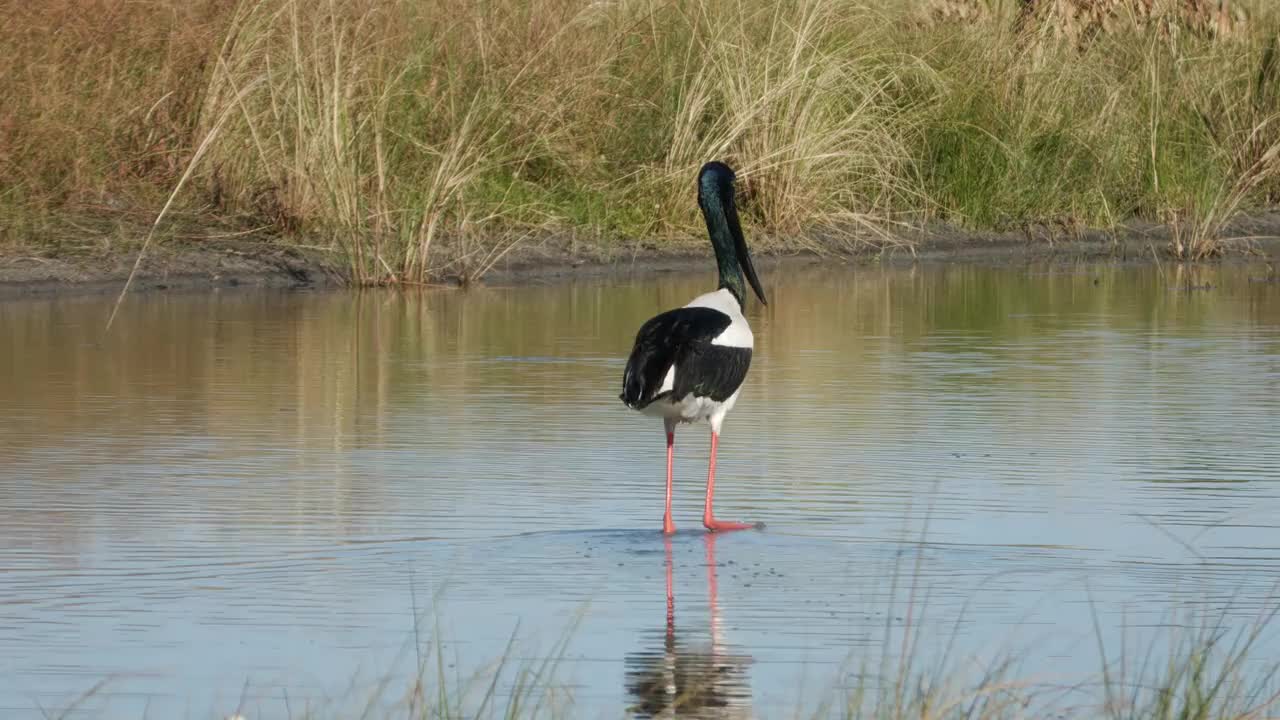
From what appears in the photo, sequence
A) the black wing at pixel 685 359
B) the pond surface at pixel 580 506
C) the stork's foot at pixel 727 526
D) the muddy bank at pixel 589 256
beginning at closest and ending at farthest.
Result: the pond surface at pixel 580 506 < the stork's foot at pixel 727 526 < the black wing at pixel 685 359 < the muddy bank at pixel 589 256

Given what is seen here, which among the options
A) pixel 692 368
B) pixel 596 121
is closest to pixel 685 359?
pixel 692 368

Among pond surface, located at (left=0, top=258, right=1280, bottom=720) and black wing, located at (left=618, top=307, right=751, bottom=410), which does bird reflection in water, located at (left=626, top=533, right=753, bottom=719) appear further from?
black wing, located at (left=618, top=307, right=751, bottom=410)

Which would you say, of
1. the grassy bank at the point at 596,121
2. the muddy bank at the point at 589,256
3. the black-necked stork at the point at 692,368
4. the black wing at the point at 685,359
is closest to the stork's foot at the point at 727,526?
the black-necked stork at the point at 692,368

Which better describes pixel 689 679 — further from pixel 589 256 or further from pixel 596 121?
pixel 596 121

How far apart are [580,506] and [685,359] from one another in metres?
0.58

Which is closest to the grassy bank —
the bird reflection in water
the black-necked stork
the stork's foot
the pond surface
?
the pond surface

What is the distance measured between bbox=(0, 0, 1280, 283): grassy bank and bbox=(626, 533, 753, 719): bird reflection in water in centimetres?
811

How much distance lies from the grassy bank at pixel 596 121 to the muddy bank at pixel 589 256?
148 mm

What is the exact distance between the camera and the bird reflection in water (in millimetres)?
5160

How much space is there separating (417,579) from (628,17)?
40.3ft

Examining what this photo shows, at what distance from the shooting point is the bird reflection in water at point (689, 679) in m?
5.16

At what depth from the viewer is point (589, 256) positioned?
1634cm

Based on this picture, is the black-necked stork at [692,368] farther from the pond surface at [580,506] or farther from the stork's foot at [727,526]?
the pond surface at [580,506]

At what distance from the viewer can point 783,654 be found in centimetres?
566
